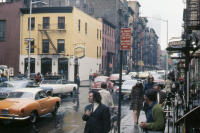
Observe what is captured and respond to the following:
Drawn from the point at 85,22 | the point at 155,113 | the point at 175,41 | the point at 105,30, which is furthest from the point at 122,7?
the point at 155,113

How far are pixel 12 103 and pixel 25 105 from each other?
546 millimetres

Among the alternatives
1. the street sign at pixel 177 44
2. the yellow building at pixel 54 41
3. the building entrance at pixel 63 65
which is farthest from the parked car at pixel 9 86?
the building entrance at pixel 63 65

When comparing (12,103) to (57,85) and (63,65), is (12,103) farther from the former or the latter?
(63,65)

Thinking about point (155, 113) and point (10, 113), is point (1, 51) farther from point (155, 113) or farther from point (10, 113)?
point (155, 113)

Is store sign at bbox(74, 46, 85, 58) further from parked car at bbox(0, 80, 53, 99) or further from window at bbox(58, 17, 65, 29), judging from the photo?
parked car at bbox(0, 80, 53, 99)

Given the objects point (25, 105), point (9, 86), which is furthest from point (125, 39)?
point (9, 86)

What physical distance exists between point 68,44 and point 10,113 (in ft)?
110

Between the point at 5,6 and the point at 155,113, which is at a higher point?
the point at 5,6

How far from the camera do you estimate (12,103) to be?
11258 mm

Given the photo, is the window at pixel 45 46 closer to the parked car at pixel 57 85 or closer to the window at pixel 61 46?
the window at pixel 61 46

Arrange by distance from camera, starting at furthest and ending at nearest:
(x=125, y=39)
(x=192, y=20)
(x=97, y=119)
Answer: (x=192, y=20)
(x=125, y=39)
(x=97, y=119)

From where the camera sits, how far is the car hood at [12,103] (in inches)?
433

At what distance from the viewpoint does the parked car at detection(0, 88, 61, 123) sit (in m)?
10.9

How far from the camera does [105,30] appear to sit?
62.3 metres
